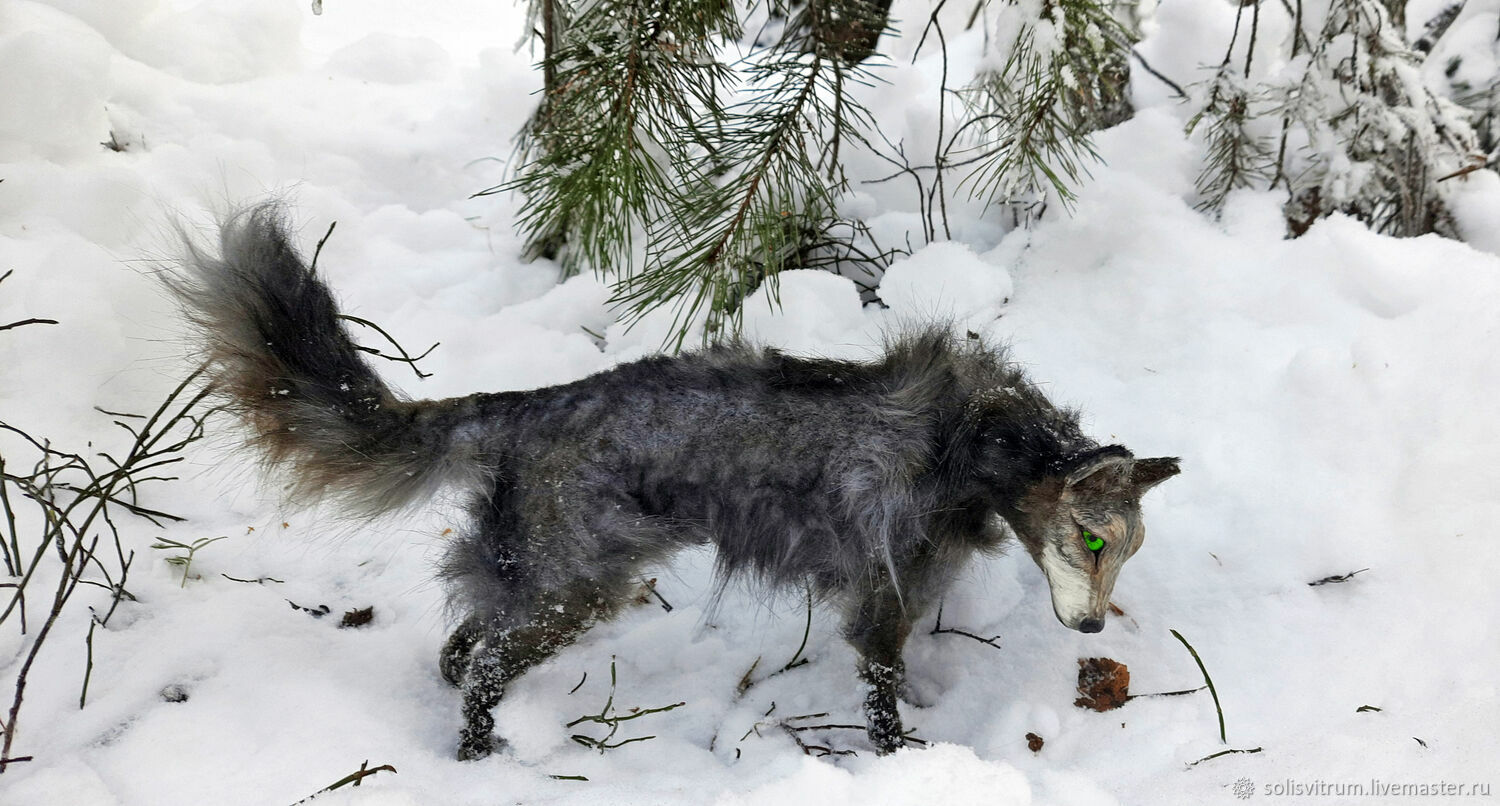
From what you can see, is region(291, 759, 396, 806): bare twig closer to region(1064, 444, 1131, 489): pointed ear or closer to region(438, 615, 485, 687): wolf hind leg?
region(438, 615, 485, 687): wolf hind leg

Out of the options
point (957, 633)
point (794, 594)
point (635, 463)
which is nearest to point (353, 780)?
point (635, 463)

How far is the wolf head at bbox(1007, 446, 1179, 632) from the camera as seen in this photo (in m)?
1.83

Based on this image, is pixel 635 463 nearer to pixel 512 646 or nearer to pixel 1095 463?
pixel 512 646

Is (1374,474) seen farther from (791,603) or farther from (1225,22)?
(1225,22)

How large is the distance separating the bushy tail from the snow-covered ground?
0.32 m

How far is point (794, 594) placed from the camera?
228 cm

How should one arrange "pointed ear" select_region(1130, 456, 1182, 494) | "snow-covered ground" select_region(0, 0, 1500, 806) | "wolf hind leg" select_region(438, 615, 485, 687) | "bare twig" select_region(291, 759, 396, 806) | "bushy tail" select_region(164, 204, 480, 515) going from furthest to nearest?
1. "wolf hind leg" select_region(438, 615, 485, 687)
2. "bushy tail" select_region(164, 204, 480, 515)
3. "snow-covered ground" select_region(0, 0, 1500, 806)
4. "pointed ear" select_region(1130, 456, 1182, 494)
5. "bare twig" select_region(291, 759, 396, 806)

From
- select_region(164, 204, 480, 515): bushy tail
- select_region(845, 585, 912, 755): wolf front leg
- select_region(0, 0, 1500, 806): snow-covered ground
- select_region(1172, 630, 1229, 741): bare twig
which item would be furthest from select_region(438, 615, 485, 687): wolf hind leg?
select_region(1172, 630, 1229, 741): bare twig

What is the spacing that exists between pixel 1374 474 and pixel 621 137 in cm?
217

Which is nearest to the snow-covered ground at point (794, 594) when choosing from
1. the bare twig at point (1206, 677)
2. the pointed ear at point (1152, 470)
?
the bare twig at point (1206, 677)

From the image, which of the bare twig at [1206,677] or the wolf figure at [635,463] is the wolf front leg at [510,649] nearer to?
the wolf figure at [635,463]

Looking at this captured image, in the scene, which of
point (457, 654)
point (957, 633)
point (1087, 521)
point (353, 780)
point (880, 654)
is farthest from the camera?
point (957, 633)

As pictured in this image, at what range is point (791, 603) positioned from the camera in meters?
2.37

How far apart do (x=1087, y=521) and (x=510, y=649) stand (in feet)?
4.48
